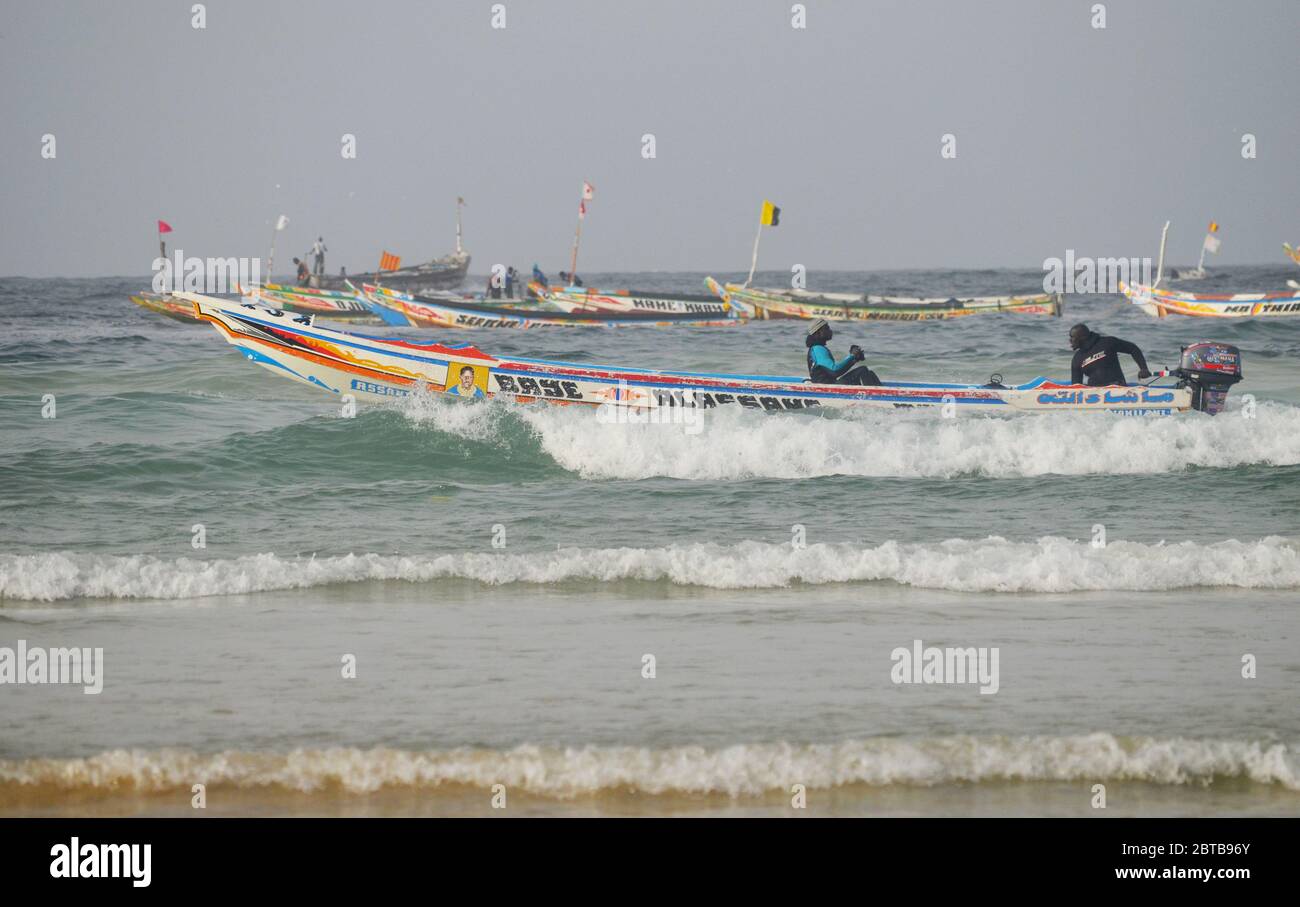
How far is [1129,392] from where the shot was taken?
1563cm

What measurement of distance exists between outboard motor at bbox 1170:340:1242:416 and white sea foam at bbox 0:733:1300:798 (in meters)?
11.0

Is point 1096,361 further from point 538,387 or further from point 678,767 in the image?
point 678,767

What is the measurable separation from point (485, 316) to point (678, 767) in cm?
2977

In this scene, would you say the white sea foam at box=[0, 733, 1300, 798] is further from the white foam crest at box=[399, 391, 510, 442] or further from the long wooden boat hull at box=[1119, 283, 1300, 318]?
the long wooden boat hull at box=[1119, 283, 1300, 318]

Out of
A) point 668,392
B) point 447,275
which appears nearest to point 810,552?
point 668,392

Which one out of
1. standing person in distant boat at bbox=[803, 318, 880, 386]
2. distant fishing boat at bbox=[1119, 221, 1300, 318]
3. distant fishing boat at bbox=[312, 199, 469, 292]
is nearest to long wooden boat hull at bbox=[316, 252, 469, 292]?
distant fishing boat at bbox=[312, 199, 469, 292]

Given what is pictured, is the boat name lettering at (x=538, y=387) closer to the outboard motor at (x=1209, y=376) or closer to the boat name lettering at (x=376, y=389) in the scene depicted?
the boat name lettering at (x=376, y=389)

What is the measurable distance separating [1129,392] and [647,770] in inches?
476

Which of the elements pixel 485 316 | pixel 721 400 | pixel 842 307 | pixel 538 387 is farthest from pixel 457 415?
pixel 842 307

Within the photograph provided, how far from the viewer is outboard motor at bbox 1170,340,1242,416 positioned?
15492 mm

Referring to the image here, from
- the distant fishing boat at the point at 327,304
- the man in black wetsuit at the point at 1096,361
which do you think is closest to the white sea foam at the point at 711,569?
the man in black wetsuit at the point at 1096,361

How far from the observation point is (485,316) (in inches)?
1353

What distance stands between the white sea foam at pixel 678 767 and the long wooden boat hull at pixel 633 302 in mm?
31047

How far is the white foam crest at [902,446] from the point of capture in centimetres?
1416
